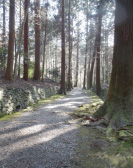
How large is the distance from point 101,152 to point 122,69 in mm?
2357

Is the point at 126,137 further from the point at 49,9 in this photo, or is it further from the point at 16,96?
the point at 49,9

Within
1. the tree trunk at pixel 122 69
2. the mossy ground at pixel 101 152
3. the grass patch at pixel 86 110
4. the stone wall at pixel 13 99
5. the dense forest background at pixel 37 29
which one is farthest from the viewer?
the dense forest background at pixel 37 29

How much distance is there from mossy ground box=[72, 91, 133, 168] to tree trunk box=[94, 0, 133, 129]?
81 cm

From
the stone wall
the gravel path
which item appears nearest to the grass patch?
the gravel path

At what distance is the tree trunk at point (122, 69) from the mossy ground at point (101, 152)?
2.65 ft

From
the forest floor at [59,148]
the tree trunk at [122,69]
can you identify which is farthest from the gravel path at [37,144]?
the tree trunk at [122,69]

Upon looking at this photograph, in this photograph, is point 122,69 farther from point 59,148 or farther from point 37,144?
point 37,144

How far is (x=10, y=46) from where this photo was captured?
25.4ft

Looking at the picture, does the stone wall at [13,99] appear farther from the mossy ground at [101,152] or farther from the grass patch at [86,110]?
the mossy ground at [101,152]

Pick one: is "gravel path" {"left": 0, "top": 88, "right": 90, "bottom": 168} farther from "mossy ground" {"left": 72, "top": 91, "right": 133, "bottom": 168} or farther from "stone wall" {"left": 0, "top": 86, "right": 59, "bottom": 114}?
"stone wall" {"left": 0, "top": 86, "right": 59, "bottom": 114}

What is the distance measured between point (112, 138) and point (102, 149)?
0.54 meters

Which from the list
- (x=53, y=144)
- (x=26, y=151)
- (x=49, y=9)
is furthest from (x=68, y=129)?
(x=49, y=9)

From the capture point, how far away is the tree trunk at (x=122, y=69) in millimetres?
3793

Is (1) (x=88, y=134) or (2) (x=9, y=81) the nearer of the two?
(1) (x=88, y=134)
